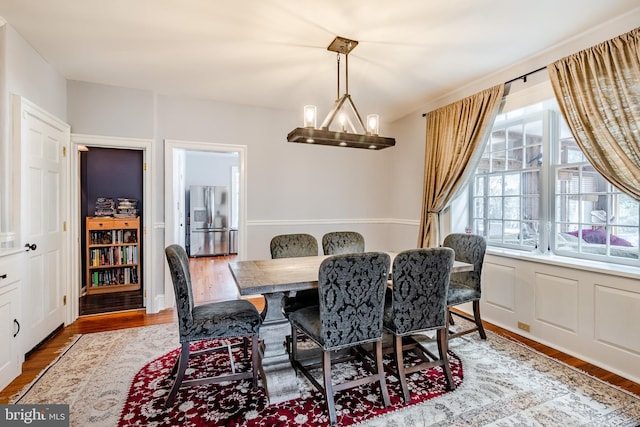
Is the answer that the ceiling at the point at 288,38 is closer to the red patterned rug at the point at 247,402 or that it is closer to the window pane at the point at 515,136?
the window pane at the point at 515,136

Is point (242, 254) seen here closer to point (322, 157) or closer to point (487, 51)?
point (322, 157)

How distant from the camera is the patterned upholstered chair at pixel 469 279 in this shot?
2848 mm

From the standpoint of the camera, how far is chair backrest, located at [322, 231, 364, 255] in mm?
3486

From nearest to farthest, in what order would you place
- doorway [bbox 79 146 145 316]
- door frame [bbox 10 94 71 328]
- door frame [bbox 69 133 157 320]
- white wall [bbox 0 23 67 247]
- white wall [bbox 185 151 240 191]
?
1. white wall [bbox 0 23 67 247]
2. door frame [bbox 10 94 71 328]
3. door frame [bbox 69 133 157 320]
4. doorway [bbox 79 146 145 316]
5. white wall [bbox 185 151 240 191]

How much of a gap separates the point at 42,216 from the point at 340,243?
2871 millimetres

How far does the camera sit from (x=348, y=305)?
6.31 feet

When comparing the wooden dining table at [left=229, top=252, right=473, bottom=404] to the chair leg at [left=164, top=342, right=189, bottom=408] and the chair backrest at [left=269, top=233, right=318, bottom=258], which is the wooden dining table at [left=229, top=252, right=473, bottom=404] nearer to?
the chair leg at [left=164, top=342, right=189, bottom=408]

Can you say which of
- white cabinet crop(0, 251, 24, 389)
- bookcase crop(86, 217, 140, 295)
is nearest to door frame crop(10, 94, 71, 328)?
white cabinet crop(0, 251, 24, 389)

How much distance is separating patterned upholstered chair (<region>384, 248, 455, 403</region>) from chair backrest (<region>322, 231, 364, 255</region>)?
1317 mm

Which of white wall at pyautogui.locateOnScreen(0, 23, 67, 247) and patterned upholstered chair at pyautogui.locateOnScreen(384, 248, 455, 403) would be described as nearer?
patterned upholstered chair at pyautogui.locateOnScreen(384, 248, 455, 403)

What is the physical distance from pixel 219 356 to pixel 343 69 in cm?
290

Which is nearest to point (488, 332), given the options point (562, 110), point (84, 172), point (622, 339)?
point (622, 339)

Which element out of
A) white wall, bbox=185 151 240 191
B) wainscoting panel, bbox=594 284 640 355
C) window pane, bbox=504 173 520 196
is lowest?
wainscoting panel, bbox=594 284 640 355

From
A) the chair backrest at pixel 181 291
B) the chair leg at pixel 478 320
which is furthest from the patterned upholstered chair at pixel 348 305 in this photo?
the chair leg at pixel 478 320
